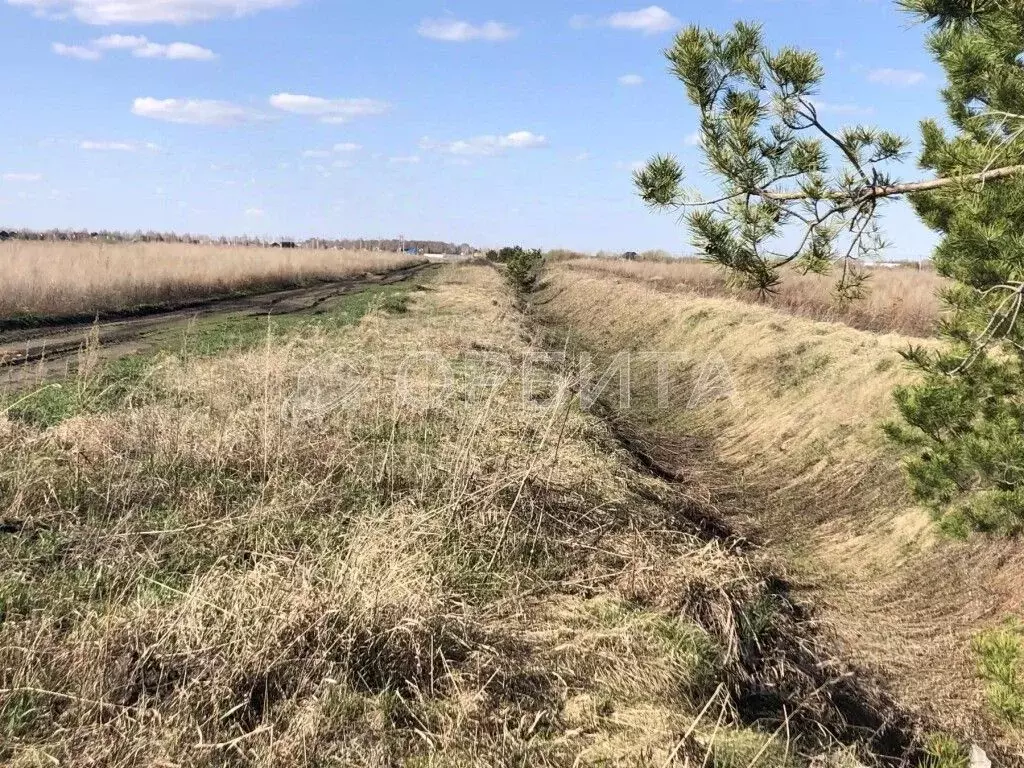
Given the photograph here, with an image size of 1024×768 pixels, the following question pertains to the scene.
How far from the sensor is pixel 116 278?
Answer: 19797 millimetres

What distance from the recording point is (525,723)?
307 centimetres

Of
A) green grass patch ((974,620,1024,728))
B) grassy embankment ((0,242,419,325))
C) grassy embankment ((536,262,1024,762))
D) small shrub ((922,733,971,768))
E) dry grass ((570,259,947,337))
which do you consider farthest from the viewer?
grassy embankment ((0,242,419,325))

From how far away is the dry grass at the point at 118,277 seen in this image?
16.6m

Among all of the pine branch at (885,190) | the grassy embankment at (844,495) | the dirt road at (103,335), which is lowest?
the grassy embankment at (844,495)

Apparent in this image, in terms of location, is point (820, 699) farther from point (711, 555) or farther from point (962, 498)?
point (962, 498)

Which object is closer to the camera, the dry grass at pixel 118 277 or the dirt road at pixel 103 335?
the dirt road at pixel 103 335

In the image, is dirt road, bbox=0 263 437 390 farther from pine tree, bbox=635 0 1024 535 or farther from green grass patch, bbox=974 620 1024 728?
green grass patch, bbox=974 620 1024 728

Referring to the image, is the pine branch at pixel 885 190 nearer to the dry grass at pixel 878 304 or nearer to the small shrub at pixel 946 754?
the small shrub at pixel 946 754

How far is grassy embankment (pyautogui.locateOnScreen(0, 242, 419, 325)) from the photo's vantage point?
16.4m

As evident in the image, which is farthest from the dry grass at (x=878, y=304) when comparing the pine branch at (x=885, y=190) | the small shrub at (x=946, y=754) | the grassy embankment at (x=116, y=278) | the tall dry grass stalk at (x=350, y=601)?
the grassy embankment at (x=116, y=278)

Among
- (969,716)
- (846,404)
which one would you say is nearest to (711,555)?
(969,716)

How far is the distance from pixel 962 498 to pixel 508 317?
13.0 m

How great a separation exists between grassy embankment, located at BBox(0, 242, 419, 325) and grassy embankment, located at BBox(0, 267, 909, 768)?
39.2 ft

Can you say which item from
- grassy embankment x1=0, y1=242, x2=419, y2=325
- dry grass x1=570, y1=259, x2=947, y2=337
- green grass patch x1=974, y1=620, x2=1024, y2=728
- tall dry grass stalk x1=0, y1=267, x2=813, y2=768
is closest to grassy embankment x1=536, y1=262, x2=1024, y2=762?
green grass patch x1=974, y1=620, x2=1024, y2=728
